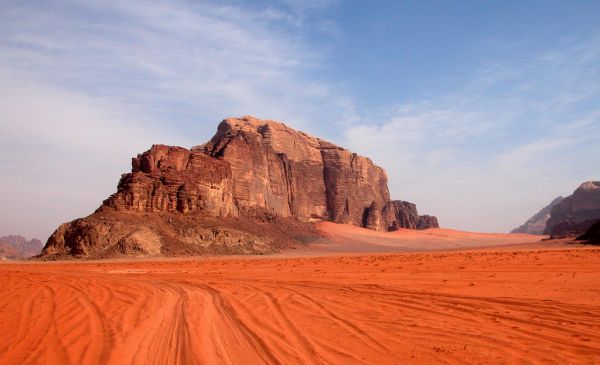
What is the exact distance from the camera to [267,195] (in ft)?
264

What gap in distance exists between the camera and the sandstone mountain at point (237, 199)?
41.7 m

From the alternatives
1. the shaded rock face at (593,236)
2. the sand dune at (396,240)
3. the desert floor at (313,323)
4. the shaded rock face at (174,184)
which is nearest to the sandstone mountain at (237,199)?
the shaded rock face at (174,184)

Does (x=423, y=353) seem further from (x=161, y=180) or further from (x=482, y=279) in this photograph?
(x=161, y=180)

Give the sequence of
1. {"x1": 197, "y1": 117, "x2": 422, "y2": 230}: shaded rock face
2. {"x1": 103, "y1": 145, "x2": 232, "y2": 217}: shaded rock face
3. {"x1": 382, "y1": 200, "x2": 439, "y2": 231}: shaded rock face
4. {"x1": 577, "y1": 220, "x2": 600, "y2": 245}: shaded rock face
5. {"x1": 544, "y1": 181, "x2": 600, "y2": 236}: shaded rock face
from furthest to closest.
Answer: {"x1": 382, "y1": 200, "x2": 439, "y2": 231}: shaded rock face < {"x1": 544, "y1": 181, "x2": 600, "y2": 236}: shaded rock face < {"x1": 197, "y1": 117, "x2": 422, "y2": 230}: shaded rock face < {"x1": 103, "y1": 145, "x2": 232, "y2": 217}: shaded rock face < {"x1": 577, "y1": 220, "x2": 600, "y2": 245}: shaded rock face

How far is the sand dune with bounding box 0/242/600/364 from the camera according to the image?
18.5 ft

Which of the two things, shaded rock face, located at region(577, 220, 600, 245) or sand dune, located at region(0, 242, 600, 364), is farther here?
shaded rock face, located at region(577, 220, 600, 245)

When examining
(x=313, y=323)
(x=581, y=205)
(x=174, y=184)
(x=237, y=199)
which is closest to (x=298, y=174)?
(x=237, y=199)

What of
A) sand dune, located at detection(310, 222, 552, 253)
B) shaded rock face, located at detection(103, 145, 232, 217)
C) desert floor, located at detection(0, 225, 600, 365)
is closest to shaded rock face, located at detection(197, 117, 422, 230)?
sand dune, located at detection(310, 222, 552, 253)

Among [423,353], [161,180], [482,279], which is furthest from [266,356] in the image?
[161,180]

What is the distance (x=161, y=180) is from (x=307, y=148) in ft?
173

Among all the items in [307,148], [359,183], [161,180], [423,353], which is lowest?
[423,353]

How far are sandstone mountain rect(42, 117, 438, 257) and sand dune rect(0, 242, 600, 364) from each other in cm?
3136

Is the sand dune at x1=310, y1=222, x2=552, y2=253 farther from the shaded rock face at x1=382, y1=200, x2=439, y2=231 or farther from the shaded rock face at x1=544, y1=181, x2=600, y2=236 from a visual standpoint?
the shaded rock face at x1=544, y1=181, x2=600, y2=236

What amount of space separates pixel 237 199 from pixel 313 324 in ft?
205
